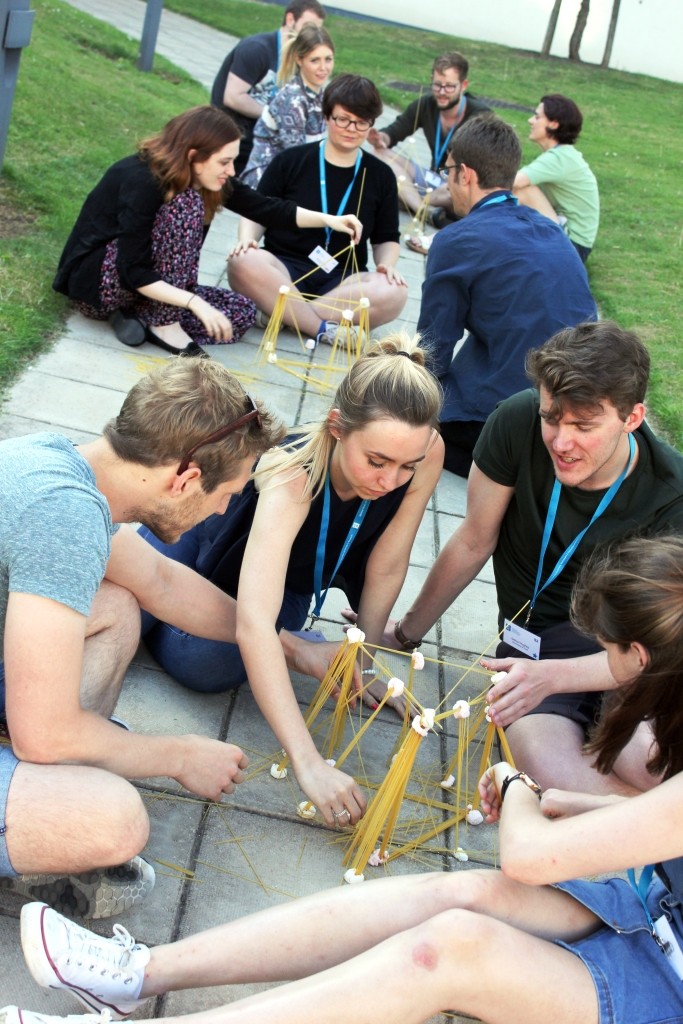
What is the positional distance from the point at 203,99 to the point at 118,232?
5.95 meters

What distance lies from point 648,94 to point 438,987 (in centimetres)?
1734

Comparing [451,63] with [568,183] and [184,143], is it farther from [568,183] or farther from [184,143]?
[184,143]

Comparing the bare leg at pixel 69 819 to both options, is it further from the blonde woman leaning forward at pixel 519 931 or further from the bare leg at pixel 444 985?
the bare leg at pixel 444 985

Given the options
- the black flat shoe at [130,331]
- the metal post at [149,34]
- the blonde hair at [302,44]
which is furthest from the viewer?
the metal post at [149,34]

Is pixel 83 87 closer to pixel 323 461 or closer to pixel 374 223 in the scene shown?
pixel 374 223

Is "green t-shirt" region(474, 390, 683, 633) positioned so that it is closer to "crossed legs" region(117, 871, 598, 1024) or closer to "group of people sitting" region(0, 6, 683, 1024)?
"group of people sitting" region(0, 6, 683, 1024)

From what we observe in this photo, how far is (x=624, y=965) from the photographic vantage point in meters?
1.89

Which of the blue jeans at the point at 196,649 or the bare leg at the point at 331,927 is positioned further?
the blue jeans at the point at 196,649

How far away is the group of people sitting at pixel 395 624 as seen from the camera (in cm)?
185

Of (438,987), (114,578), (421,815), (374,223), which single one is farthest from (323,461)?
(374,223)

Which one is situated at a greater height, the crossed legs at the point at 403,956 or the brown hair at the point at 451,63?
the brown hair at the point at 451,63

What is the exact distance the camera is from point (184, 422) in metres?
2.10

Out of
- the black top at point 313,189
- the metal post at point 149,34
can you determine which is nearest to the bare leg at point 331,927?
the black top at point 313,189

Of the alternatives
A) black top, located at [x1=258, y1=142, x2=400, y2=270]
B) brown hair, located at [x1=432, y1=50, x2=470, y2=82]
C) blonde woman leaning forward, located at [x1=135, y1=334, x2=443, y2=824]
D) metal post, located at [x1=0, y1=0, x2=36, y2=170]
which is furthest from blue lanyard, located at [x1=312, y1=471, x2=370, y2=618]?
brown hair, located at [x1=432, y1=50, x2=470, y2=82]
